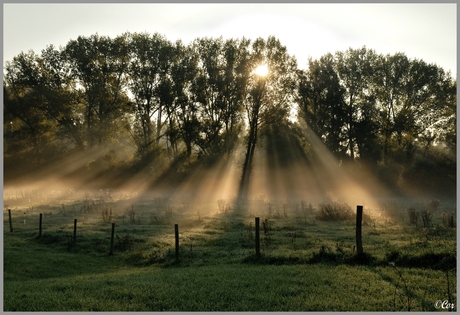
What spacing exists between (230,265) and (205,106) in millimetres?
41679

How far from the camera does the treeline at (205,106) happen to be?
52.9 meters

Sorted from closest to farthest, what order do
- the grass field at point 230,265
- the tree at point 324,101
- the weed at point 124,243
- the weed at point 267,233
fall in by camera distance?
the grass field at point 230,265 → the weed at point 267,233 → the weed at point 124,243 → the tree at point 324,101

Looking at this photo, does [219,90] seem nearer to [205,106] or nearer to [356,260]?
[205,106]

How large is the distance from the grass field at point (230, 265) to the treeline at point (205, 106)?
25526 millimetres

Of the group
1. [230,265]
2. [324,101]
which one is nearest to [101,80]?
[324,101]

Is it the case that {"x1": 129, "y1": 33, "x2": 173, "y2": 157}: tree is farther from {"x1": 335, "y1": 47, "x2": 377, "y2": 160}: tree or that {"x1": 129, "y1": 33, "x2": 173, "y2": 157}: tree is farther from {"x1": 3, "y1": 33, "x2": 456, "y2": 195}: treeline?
{"x1": 335, "y1": 47, "x2": 377, "y2": 160}: tree

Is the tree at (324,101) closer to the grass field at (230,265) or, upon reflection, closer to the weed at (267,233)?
the grass field at (230,265)

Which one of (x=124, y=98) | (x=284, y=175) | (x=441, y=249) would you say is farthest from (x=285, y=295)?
(x=124, y=98)

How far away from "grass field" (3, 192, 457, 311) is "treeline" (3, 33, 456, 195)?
25.5 m

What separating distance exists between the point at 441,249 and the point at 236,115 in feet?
137

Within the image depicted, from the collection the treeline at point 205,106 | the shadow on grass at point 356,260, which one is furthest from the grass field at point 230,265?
the treeline at point 205,106

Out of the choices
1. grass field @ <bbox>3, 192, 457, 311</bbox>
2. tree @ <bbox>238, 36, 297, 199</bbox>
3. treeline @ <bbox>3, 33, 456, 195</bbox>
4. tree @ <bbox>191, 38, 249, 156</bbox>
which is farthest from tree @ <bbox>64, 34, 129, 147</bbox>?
grass field @ <bbox>3, 192, 457, 311</bbox>

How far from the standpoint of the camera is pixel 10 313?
1109 centimetres

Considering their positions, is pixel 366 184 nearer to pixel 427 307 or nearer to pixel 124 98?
pixel 124 98
